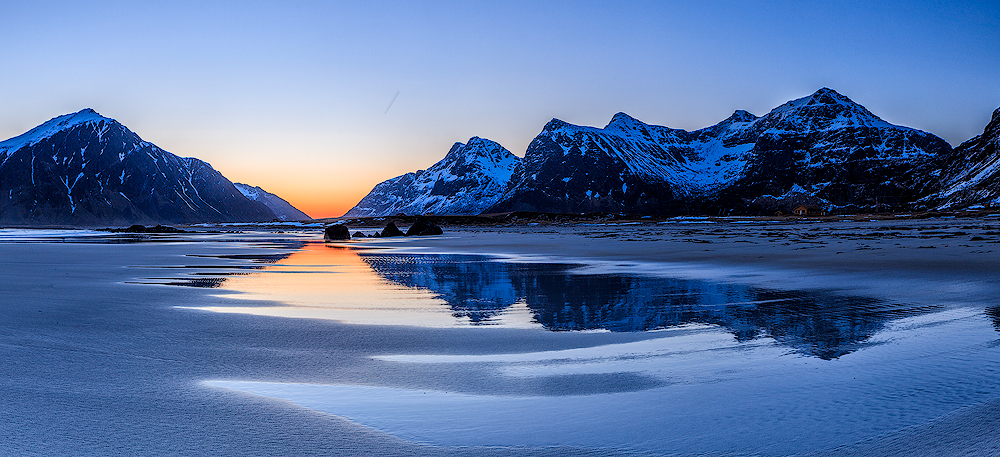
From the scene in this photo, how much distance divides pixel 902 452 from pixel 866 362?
244 cm

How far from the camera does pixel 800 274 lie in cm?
1470

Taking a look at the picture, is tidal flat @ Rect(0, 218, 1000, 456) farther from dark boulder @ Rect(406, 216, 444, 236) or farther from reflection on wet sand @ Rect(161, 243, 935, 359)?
dark boulder @ Rect(406, 216, 444, 236)

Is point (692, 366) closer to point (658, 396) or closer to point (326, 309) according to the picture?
point (658, 396)

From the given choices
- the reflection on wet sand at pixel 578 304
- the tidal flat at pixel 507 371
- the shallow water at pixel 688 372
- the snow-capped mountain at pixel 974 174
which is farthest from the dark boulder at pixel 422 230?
the snow-capped mountain at pixel 974 174

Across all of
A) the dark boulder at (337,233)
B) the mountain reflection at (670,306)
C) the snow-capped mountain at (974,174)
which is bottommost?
the mountain reflection at (670,306)

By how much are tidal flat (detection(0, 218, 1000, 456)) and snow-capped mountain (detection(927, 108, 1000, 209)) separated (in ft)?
406

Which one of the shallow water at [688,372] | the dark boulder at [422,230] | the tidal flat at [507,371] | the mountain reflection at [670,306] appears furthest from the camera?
the dark boulder at [422,230]

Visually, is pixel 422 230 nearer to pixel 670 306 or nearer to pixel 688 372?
pixel 670 306

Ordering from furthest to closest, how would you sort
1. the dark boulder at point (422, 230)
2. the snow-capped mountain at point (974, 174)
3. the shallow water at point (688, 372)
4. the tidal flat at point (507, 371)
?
the snow-capped mountain at point (974, 174)
the dark boulder at point (422, 230)
the shallow water at point (688, 372)
the tidal flat at point (507, 371)

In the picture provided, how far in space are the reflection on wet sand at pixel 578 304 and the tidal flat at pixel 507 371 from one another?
0.22ft

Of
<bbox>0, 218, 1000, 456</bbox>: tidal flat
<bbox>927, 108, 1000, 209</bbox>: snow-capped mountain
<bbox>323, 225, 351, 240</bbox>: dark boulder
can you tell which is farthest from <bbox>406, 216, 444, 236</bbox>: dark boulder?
<bbox>927, 108, 1000, 209</bbox>: snow-capped mountain

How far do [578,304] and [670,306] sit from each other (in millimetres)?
1548

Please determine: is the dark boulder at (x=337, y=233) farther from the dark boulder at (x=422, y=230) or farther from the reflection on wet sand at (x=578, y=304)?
the reflection on wet sand at (x=578, y=304)

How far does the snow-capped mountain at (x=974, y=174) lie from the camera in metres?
122
